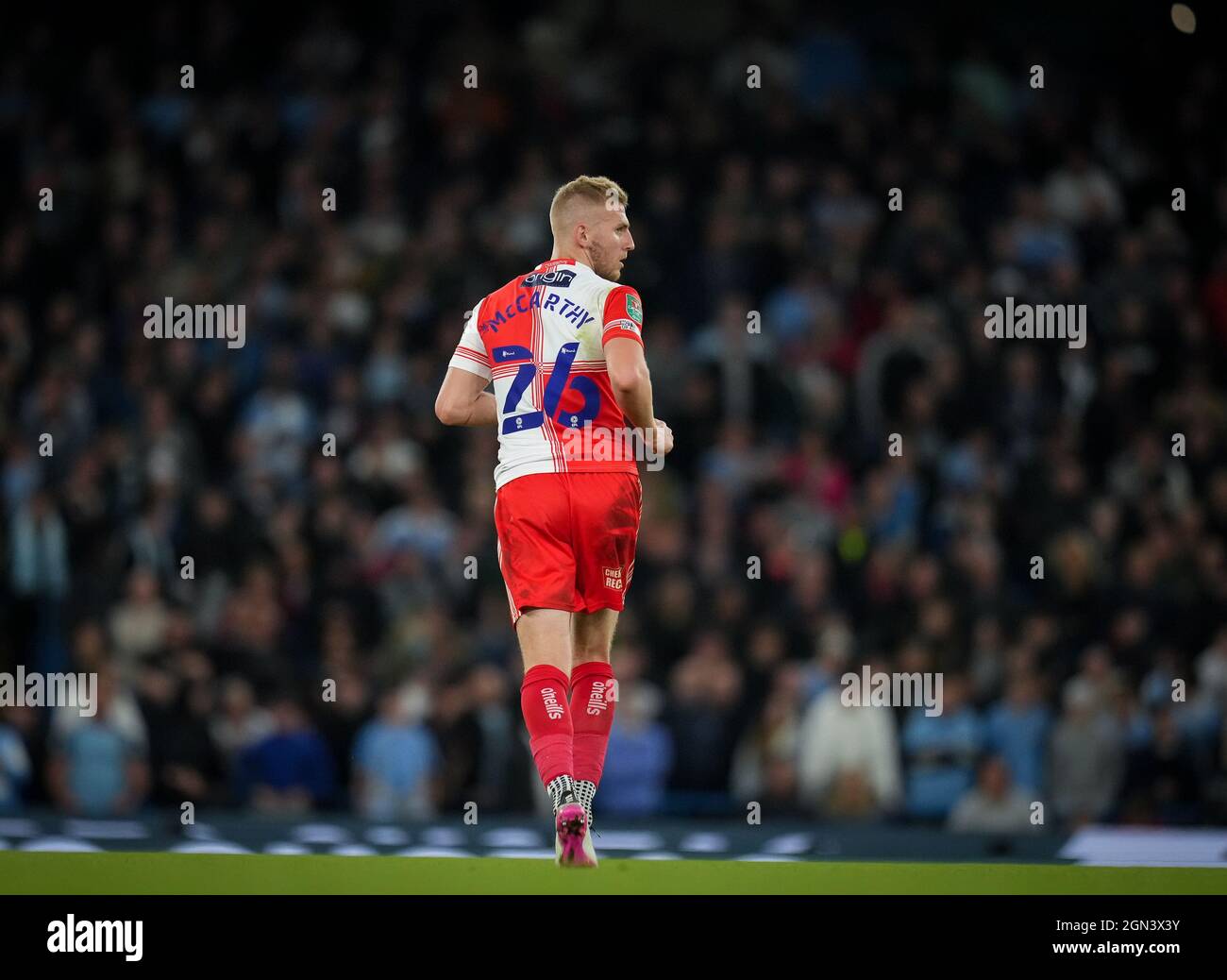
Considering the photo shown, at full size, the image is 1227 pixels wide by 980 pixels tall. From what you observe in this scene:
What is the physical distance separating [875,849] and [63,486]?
7.30 metres

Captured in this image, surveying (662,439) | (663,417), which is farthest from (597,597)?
(663,417)

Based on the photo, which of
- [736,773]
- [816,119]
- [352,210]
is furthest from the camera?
[816,119]

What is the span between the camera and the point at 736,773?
12930 millimetres

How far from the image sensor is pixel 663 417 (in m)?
15.0

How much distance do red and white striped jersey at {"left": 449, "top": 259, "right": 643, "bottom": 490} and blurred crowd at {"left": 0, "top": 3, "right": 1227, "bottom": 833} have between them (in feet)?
16.7

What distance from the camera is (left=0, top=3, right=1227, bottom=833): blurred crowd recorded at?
13.0 m

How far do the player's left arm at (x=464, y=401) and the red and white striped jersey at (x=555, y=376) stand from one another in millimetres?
142

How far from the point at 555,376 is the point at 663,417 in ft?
23.7

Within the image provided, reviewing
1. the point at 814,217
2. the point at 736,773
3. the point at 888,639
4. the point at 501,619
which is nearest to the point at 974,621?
the point at 888,639

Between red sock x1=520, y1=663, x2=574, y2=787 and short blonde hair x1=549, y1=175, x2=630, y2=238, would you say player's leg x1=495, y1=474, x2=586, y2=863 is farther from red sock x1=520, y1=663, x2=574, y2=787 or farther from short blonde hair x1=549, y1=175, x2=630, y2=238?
short blonde hair x1=549, y1=175, x2=630, y2=238

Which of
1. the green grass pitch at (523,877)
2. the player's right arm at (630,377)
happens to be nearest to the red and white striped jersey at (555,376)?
the player's right arm at (630,377)

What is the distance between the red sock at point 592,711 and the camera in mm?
7891
